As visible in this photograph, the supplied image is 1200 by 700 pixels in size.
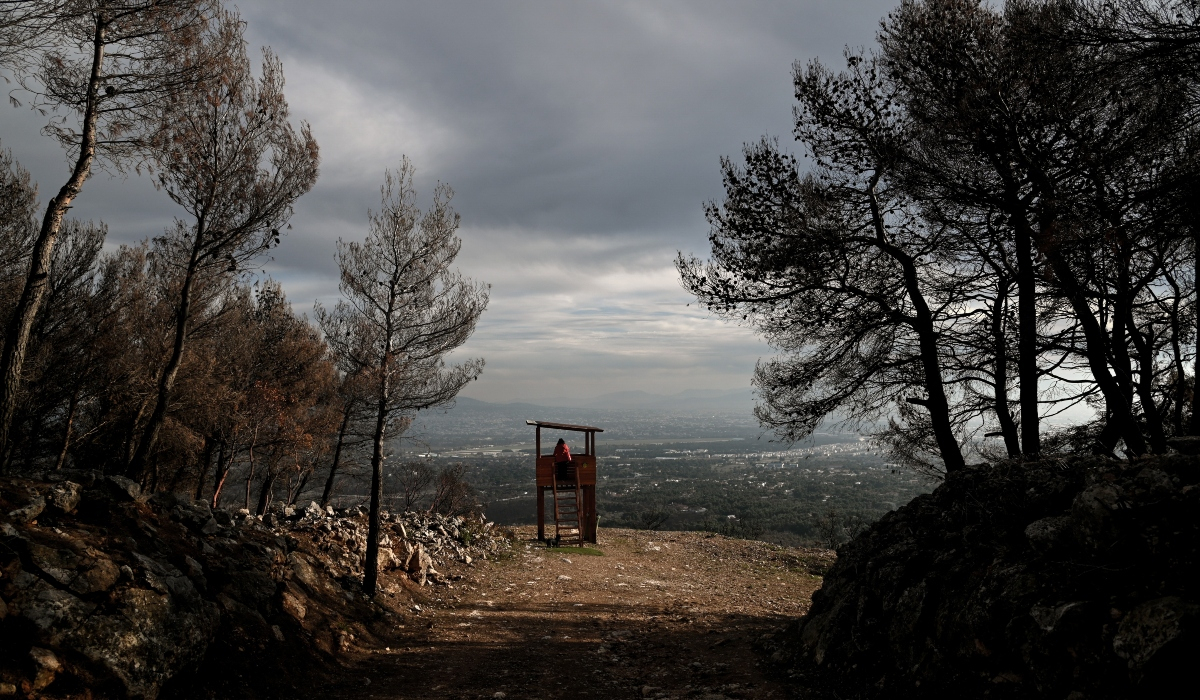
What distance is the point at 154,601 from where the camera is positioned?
5.21m

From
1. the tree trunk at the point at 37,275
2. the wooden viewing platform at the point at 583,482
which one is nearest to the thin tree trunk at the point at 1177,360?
the wooden viewing platform at the point at 583,482

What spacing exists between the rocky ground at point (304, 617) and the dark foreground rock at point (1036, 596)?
4.74 ft

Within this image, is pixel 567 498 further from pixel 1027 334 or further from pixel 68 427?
pixel 1027 334

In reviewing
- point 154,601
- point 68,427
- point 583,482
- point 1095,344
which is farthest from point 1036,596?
point 68,427

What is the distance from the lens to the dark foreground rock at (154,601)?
14.4ft

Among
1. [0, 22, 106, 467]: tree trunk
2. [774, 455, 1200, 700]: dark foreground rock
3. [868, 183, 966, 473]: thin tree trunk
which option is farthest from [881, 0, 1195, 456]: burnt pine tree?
[0, 22, 106, 467]: tree trunk

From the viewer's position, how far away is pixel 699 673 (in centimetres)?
668

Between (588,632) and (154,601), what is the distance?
580cm

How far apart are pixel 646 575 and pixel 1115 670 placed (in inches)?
454

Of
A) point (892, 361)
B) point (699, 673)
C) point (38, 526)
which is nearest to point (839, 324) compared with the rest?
point (892, 361)

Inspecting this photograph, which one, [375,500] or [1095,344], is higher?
[1095,344]

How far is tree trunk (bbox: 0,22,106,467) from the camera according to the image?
6.13 metres

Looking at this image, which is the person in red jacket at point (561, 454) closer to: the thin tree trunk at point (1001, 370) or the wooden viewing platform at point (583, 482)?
the wooden viewing platform at point (583, 482)

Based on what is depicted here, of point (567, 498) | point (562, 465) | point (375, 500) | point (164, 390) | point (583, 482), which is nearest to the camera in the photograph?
point (164, 390)
